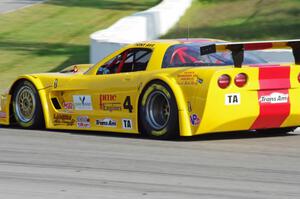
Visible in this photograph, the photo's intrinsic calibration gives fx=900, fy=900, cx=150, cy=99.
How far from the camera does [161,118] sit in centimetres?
1016

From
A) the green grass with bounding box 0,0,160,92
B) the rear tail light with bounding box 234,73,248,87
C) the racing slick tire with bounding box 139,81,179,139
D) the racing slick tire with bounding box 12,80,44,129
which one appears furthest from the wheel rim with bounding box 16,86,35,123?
the green grass with bounding box 0,0,160,92

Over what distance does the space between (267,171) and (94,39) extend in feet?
33.4

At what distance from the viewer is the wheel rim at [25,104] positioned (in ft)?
37.7

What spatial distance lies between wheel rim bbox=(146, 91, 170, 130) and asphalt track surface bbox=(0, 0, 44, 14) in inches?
927

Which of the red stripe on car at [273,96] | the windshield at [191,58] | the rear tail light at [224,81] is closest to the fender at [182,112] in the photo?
the rear tail light at [224,81]

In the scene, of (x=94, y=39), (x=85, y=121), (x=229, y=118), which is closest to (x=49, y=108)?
(x=85, y=121)

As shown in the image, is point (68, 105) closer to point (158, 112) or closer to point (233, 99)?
point (158, 112)

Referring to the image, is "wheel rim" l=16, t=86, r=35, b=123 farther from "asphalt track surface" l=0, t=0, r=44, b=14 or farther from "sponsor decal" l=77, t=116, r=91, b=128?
"asphalt track surface" l=0, t=0, r=44, b=14

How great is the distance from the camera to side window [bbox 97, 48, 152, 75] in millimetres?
10672

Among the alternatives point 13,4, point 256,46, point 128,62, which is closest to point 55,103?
point 128,62

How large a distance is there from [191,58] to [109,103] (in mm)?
1176

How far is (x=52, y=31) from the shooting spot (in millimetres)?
27734

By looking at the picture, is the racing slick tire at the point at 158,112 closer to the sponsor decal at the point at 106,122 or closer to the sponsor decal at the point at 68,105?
the sponsor decal at the point at 106,122

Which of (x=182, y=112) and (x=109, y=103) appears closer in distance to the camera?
(x=182, y=112)
